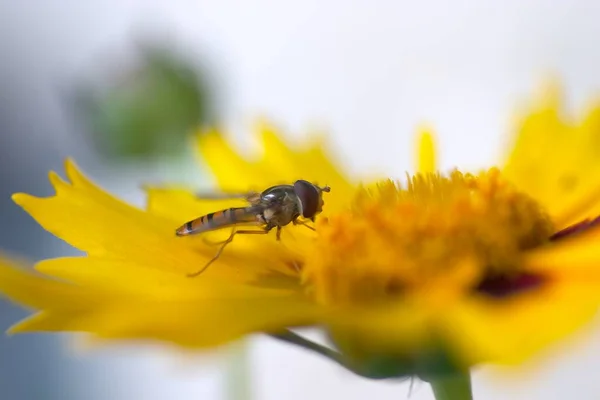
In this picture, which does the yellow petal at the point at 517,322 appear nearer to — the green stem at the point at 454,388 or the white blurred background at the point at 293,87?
the green stem at the point at 454,388

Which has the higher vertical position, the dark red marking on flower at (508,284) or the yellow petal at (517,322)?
the dark red marking on flower at (508,284)

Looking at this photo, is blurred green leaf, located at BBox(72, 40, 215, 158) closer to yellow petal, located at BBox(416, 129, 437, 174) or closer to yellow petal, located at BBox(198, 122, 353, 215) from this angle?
yellow petal, located at BBox(198, 122, 353, 215)

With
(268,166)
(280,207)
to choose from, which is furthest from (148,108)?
(280,207)

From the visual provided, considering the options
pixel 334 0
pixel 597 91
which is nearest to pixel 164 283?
pixel 597 91

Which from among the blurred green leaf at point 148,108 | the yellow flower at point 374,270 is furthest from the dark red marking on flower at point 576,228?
the blurred green leaf at point 148,108

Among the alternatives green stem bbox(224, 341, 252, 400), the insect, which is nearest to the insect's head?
the insect

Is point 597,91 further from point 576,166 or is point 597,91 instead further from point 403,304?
point 403,304

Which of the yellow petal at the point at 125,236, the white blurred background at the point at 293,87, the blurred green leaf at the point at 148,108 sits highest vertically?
the white blurred background at the point at 293,87

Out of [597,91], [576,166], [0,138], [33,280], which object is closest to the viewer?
[33,280]
